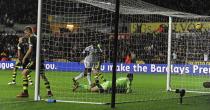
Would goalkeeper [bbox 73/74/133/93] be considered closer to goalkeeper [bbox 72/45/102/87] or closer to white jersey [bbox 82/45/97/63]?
goalkeeper [bbox 72/45/102/87]

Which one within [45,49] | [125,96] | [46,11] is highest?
Answer: [46,11]

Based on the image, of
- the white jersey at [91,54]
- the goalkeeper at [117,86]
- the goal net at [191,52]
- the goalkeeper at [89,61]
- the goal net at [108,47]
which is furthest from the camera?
the goal net at [191,52]

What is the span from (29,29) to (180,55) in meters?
15.2

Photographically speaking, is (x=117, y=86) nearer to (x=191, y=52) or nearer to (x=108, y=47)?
(x=108, y=47)

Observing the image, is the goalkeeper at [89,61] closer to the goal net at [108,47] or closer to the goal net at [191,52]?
the goal net at [108,47]

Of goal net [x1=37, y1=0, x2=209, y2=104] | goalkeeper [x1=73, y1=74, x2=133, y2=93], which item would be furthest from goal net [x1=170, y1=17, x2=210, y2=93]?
goalkeeper [x1=73, y1=74, x2=133, y2=93]

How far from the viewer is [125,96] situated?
1831 cm

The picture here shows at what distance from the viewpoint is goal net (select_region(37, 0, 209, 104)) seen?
60.2ft

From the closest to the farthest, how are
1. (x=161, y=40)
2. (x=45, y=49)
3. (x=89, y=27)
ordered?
(x=45, y=49)
(x=89, y=27)
(x=161, y=40)

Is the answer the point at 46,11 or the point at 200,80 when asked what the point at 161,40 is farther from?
the point at 46,11

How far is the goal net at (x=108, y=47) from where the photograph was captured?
18344 mm

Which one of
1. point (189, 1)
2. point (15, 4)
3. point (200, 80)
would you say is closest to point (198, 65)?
point (200, 80)

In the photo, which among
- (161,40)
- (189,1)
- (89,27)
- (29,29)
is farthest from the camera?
(189,1)

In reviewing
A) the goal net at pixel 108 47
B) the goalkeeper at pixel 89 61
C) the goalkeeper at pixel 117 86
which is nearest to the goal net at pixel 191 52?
the goal net at pixel 108 47
